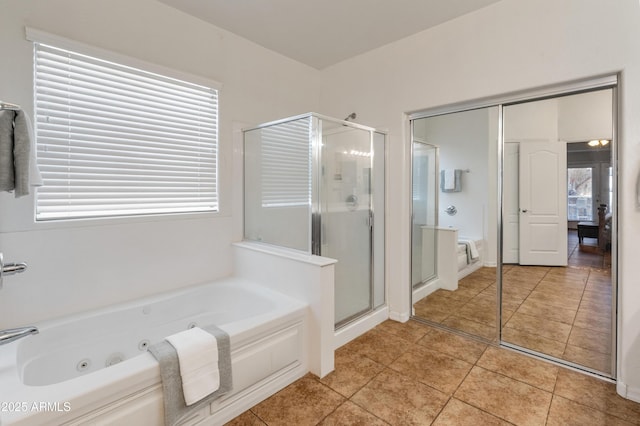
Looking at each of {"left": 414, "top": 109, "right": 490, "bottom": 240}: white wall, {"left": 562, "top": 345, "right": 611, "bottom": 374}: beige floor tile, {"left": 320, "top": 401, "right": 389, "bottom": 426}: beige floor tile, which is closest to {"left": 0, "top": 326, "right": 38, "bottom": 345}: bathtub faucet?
{"left": 320, "top": 401, "right": 389, "bottom": 426}: beige floor tile

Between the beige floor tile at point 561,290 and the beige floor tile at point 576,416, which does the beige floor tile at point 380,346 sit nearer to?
the beige floor tile at point 576,416

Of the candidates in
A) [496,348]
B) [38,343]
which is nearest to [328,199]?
[496,348]

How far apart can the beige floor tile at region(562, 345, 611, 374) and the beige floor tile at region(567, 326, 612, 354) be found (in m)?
0.04

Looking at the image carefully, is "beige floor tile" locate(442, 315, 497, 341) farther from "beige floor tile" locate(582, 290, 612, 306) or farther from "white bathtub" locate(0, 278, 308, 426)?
"white bathtub" locate(0, 278, 308, 426)

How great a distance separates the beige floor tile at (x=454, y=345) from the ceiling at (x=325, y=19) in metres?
2.80

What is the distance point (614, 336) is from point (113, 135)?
3778 mm

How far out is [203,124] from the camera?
2691 mm

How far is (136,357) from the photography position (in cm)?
145

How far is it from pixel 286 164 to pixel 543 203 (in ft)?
8.06

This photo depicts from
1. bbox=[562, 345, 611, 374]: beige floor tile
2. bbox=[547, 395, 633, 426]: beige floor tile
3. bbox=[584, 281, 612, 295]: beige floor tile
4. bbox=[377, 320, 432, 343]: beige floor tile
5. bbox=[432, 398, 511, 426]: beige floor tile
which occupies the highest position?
bbox=[584, 281, 612, 295]: beige floor tile

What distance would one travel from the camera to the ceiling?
7.85ft

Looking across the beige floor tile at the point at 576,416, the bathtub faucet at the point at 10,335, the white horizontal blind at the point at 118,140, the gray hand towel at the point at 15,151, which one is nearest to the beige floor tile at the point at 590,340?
the beige floor tile at the point at 576,416

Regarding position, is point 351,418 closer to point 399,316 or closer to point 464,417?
point 464,417

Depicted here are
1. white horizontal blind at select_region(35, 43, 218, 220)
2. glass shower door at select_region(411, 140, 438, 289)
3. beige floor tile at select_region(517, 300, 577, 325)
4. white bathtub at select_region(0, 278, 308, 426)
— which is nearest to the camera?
white bathtub at select_region(0, 278, 308, 426)
